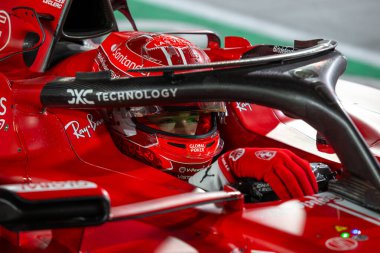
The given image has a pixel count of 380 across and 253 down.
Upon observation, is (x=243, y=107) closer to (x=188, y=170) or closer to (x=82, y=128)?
(x=188, y=170)

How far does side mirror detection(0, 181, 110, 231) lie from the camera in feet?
4.84

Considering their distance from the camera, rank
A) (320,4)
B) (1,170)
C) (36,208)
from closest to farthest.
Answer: (36,208)
(1,170)
(320,4)

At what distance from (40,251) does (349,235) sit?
785 millimetres

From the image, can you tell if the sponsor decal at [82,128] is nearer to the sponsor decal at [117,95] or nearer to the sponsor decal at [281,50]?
the sponsor decal at [117,95]

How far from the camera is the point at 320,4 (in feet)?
17.4

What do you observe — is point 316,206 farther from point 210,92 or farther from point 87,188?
point 87,188

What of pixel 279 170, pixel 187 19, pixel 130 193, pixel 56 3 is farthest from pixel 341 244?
pixel 187 19

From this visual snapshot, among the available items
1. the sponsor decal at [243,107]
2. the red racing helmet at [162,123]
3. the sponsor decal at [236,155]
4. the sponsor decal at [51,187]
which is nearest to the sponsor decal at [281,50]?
the sponsor decal at [243,107]

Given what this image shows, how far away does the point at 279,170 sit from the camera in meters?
1.93

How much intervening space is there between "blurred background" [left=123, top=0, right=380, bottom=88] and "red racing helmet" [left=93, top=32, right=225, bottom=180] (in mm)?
2688

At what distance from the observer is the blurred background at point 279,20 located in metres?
4.91

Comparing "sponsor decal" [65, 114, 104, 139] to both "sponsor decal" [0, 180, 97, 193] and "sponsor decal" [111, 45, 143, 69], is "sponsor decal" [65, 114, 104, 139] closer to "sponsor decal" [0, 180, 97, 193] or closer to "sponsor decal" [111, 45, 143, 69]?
"sponsor decal" [111, 45, 143, 69]

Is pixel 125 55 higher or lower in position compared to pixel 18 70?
higher

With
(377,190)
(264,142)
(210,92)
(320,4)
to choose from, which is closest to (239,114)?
(264,142)
